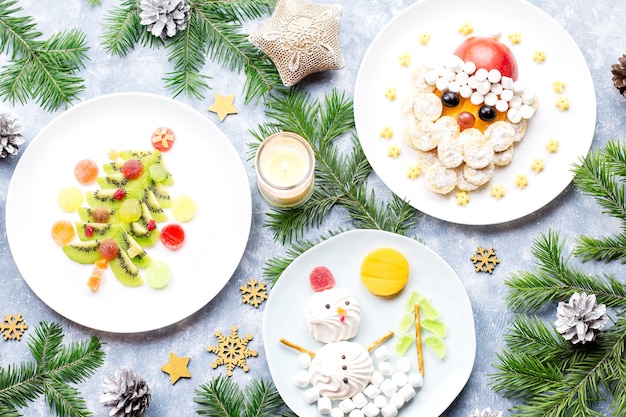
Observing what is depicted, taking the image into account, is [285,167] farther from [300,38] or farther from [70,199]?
[70,199]

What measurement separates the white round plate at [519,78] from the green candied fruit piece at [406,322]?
24cm

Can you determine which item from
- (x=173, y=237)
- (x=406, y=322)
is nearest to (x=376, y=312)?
(x=406, y=322)

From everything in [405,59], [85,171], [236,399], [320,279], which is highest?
[405,59]

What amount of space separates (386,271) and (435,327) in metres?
0.17

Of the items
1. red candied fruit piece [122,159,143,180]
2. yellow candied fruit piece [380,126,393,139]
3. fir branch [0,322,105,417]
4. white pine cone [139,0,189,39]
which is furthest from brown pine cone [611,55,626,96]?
fir branch [0,322,105,417]

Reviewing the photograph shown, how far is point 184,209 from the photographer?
1820mm

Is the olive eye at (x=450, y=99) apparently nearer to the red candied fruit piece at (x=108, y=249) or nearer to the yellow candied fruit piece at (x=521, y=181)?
the yellow candied fruit piece at (x=521, y=181)

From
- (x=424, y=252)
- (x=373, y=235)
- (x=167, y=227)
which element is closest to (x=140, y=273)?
(x=167, y=227)

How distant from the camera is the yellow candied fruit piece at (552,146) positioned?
6.03ft

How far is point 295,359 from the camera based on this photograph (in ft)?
5.87

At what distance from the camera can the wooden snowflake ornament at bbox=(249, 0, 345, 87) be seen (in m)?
1.82

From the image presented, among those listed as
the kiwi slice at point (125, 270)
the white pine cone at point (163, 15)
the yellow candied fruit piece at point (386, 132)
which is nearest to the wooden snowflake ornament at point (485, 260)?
the yellow candied fruit piece at point (386, 132)

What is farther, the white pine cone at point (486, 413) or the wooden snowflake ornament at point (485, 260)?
the wooden snowflake ornament at point (485, 260)

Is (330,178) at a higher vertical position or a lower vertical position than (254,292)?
higher
